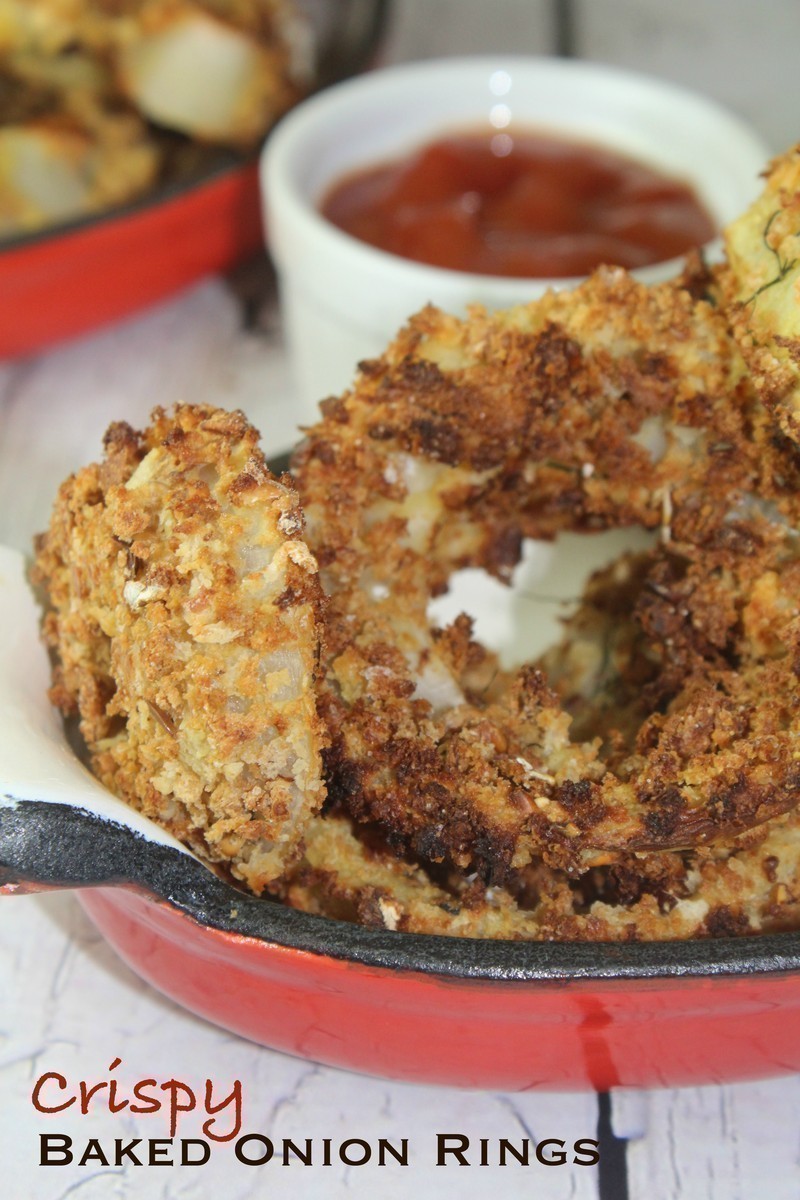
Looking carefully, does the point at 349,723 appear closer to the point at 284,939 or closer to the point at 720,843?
the point at 284,939

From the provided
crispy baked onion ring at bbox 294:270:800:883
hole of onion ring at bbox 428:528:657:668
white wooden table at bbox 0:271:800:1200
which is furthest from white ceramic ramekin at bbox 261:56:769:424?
white wooden table at bbox 0:271:800:1200

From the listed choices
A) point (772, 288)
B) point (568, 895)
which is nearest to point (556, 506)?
point (772, 288)

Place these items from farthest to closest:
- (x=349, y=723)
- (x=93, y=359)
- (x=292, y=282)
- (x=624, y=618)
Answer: (x=93, y=359), (x=292, y=282), (x=624, y=618), (x=349, y=723)

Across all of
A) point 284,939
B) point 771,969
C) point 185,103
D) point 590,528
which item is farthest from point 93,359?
point 771,969

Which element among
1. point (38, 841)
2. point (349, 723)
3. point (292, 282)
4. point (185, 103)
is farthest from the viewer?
point (185, 103)

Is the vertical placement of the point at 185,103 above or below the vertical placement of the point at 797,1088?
above

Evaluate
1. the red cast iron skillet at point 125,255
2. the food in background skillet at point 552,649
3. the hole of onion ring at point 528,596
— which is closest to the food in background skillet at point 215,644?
the food in background skillet at point 552,649

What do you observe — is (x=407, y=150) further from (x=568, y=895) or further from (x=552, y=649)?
(x=568, y=895)
